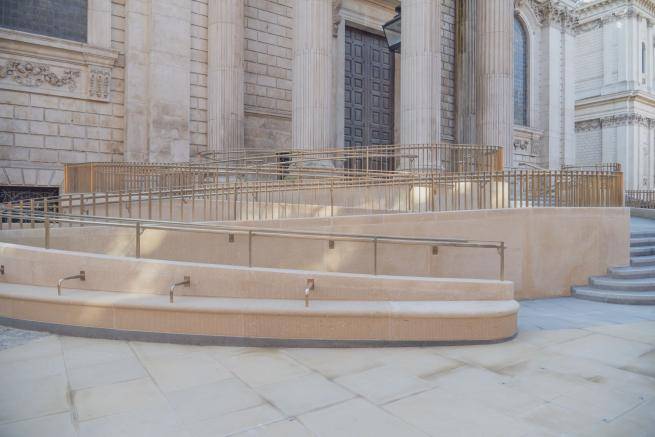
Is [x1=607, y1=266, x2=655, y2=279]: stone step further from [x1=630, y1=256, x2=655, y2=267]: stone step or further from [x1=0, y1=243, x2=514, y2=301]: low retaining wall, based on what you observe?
[x1=0, y1=243, x2=514, y2=301]: low retaining wall

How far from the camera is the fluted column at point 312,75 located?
1425 centimetres

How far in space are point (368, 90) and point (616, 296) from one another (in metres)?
14.3

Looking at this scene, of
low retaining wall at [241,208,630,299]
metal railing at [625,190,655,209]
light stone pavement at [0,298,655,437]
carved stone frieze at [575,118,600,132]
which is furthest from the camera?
carved stone frieze at [575,118,600,132]

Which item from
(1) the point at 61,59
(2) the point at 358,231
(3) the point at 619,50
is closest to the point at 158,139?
(1) the point at 61,59

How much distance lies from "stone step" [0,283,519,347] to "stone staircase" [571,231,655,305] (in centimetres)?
451

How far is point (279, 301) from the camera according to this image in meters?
5.88

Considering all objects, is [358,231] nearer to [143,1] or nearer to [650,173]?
[143,1]

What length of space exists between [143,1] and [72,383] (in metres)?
14.6

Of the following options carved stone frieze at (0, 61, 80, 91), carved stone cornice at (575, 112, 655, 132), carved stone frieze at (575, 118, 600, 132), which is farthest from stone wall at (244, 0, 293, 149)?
carved stone frieze at (575, 118, 600, 132)

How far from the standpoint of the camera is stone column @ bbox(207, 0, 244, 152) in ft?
52.7

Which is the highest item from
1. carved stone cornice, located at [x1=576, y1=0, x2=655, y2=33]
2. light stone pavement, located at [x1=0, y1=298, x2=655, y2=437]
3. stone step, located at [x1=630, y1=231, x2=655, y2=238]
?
carved stone cornice, located at [x1=576, y1=0, x2=655, y2=33]

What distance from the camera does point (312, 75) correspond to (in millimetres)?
14234

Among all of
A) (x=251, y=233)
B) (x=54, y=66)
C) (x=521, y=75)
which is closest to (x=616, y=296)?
(x=251, y=233)

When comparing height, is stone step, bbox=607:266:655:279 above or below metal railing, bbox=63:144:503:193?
below
